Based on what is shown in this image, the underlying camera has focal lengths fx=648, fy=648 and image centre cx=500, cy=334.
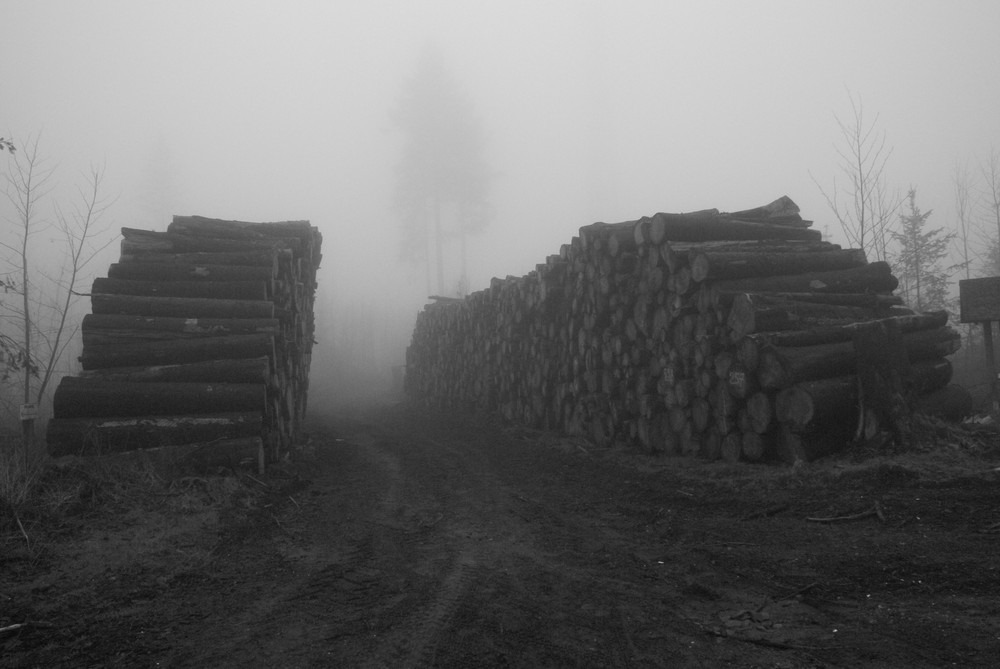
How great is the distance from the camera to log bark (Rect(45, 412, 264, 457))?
25.6 feet

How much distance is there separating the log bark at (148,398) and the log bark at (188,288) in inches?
68.3

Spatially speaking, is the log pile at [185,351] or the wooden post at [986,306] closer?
the log pile at [185,351]

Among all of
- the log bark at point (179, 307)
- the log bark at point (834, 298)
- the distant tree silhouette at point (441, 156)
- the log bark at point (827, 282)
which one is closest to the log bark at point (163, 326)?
the log bark at point (179, 307)

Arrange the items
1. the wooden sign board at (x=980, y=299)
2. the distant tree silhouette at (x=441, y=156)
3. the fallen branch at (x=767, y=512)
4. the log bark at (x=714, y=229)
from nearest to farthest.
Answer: the fallen branch at (x=767, y=512) → the log bark at (x=714, y=229) → the wooden sign board at (x=980, y=299) → the distant tree silhouette at (x=441, y=156)

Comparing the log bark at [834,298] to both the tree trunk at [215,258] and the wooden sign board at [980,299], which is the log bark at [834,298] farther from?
the tree trunk at [215,258]

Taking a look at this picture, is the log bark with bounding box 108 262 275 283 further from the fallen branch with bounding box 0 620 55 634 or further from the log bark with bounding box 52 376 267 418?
the fallen branch with bounding box 0 620 55 634

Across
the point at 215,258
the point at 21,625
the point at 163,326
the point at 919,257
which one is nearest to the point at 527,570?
the point at 21,625

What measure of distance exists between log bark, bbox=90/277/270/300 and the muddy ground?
3.09 m

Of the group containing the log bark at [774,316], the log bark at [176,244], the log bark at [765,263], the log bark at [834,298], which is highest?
the log bark at [176,244]

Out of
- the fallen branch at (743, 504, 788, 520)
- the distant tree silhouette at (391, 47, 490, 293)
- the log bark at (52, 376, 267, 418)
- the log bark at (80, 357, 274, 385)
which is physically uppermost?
the distant tree silhouette at (391, 47, 490, 293)

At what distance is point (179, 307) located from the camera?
952 centimetres

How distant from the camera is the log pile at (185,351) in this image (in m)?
8.07

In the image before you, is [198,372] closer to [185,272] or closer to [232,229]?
[185,272]

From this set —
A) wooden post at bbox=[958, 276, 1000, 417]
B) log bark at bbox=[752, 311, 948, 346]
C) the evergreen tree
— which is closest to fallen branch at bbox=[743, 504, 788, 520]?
log bark at bbox=[752, 311, 948, 346]
